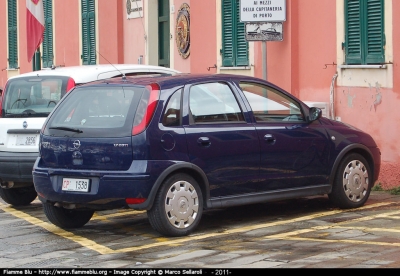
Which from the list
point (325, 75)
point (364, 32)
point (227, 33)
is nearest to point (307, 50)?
point (325, 75)

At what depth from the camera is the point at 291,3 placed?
48.5 ft

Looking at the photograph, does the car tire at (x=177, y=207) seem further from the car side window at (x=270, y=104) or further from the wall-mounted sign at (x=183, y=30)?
the wall-mounted sign at (x=183, y=30)

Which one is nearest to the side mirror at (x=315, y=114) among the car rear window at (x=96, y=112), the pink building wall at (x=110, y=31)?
the car rear window at (x=96, y=112)

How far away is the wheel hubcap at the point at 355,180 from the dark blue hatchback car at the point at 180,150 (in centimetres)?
9

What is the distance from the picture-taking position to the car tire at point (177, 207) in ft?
30.0

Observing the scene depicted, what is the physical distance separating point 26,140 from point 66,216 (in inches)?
64.6

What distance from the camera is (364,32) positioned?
13.5 metres

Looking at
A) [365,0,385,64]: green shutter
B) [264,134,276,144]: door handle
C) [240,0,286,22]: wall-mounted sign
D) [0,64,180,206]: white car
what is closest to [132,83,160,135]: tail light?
[264,134,276,144]: door handle

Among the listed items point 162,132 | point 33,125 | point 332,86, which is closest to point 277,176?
point 162,132

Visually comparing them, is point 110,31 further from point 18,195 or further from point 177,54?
point 18,195

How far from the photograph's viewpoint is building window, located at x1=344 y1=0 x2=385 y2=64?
13.2 metres

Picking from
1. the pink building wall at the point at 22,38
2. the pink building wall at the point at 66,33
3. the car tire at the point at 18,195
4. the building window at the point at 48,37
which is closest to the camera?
the car tire at the point at 18,195

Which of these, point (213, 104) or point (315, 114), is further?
point (315, 114)

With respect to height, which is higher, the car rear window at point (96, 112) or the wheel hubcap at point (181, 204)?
the car rear window at point (96, 112)
